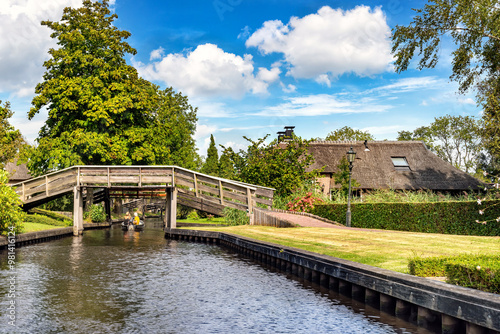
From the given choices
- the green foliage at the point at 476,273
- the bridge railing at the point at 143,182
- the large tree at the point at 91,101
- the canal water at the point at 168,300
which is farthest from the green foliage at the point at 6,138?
the green foliage at the point at 476,273

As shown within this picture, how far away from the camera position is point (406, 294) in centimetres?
914

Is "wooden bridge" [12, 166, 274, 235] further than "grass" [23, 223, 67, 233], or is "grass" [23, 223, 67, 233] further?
"wooden bridge" [12, 166, 274, 235]

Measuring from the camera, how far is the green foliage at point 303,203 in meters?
31.9

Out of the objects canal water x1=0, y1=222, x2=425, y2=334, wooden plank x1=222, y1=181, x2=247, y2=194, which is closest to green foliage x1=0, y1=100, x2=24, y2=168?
wooden plank x1=222, y1=181, x2=247, y2=194

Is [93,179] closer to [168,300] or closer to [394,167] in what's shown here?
[168,300]

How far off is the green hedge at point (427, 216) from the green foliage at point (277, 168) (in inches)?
210

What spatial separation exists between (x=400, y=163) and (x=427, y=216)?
24.5 m

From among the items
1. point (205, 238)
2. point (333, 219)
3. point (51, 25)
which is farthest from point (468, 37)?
point (51, 25)

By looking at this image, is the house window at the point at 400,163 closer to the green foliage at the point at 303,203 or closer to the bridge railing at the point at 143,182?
the green foliage at the point at 303,203

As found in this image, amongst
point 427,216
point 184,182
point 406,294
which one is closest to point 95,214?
point 184,182

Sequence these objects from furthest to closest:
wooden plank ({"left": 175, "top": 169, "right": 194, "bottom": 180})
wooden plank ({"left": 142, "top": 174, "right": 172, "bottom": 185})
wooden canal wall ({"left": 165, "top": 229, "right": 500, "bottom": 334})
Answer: wooden plank ({"left": 175, "top": 169, "right": 194, "bottom": 180})
wooden plank ({"left": 142, "top": 174, "right": 172, "bottom": 185})
wooden canal wall ({"left": 165, "top": 229, "right": 500, "bottom": 334})

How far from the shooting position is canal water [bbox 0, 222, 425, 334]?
28.9 feet

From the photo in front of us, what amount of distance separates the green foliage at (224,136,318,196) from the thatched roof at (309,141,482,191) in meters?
9.62

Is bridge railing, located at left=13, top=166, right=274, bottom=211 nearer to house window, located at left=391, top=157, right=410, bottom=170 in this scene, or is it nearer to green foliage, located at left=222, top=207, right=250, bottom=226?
green foliage, located at left=222, top=207, right=250, bottom=226
